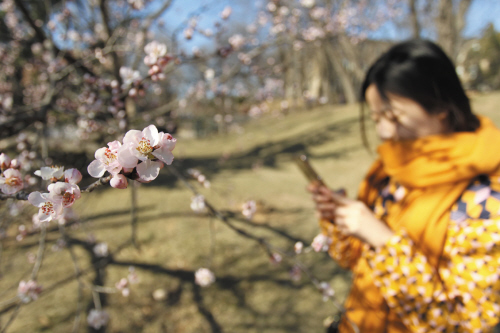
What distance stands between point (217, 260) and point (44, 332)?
1.64 metres

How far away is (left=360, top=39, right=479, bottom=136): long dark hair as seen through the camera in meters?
1.10

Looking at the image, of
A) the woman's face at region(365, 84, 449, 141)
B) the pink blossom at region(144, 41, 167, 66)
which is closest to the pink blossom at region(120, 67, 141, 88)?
the pink blossom at region(144, 41, 167, 66)

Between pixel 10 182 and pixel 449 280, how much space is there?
4.70 ft

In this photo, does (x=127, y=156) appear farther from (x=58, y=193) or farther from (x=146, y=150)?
(x=58, y=193)

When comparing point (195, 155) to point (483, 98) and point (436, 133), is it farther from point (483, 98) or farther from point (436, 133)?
point (483, 98)

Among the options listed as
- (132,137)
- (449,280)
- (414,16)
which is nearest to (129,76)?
(132,137)

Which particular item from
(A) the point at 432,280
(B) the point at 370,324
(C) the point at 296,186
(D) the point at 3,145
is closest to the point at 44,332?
(D) the point at 3,145

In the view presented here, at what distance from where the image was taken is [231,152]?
27.4ft

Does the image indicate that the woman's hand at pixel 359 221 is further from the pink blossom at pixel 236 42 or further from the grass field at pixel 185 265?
the pink blossom at pixel 236 42

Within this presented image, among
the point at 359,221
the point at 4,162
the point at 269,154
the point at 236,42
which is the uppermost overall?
the point at 4,162

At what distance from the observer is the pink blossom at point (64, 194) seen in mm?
608

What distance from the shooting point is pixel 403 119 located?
114cm

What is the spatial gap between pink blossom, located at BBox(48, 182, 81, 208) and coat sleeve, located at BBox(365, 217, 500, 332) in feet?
3.47

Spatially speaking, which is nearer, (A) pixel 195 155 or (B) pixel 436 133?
(B) pixel 436 133
